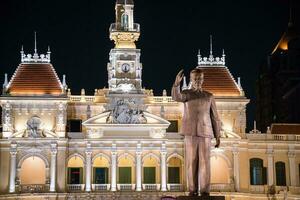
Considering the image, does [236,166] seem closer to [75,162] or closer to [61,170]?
[75,162]

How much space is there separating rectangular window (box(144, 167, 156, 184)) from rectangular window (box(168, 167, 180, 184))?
1.48 m

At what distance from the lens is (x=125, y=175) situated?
2313 inches

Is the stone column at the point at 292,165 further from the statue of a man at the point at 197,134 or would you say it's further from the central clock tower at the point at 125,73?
the statue of a man at the point at 197,134

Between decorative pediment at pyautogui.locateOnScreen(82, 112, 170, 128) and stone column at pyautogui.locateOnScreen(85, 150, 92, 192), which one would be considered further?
decorative pediment at pyautogui.locateOnScreen(82, 112, 170, 128)

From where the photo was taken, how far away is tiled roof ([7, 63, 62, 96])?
192 feet

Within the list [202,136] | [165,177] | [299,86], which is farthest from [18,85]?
[202,136]

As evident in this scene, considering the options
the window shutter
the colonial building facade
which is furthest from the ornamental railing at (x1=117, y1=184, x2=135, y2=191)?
the window shutter

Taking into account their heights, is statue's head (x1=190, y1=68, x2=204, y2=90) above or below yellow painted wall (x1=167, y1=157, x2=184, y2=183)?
above

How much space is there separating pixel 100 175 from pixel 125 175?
7.07 feet

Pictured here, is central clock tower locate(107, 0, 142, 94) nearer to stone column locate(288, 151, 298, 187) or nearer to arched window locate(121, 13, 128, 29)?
arched window locate(121, 13, 128, 29)

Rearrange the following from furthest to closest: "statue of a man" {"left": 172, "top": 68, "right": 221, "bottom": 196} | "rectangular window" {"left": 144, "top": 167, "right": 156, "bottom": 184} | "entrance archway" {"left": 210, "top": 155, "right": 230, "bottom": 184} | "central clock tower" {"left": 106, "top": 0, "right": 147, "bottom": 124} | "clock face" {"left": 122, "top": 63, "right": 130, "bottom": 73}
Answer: "clock face" {"left": 122, "top": 63, "right": 130, "bottom": 73}, "entrance archway" {"left": 210, "top": 155, "right": 230, "bottom": 184}, "rectangular window" {"left": 144, "top": 167, "right": 156, "bottom": 184}, "central clock tower" {"left": 106, "top": 0, "right": 147, "bottom": 124}, "statue of a man" {"left": 172, "top": 68, "right": 221, "bottom": 196}

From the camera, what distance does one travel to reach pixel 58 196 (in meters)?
56.1

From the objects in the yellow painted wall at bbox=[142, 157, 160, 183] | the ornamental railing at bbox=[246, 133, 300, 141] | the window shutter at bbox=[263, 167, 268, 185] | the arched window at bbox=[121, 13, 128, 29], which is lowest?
the window shutter at bbox=[263, 167, 268, 185]

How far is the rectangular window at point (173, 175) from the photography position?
5953 cm
